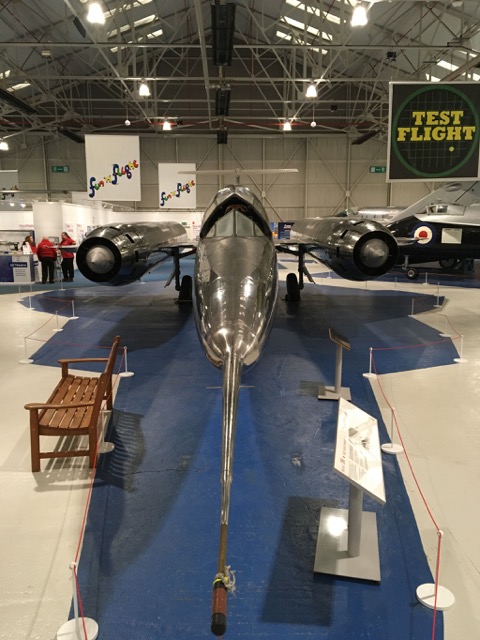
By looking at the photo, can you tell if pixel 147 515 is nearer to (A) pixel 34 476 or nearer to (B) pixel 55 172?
(A) pixel 34 476

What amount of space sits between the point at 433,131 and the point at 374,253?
3542 mm

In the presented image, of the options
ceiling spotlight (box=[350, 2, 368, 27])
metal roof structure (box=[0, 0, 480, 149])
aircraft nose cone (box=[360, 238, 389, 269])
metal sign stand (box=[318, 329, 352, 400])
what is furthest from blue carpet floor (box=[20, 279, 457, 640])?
metal roof structure (box=[0, 0, 480, 149])

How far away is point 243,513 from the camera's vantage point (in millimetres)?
3930

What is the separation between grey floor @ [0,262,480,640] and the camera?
9.90 ft

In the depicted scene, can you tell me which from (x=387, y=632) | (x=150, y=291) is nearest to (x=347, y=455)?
(x=387, y=632)

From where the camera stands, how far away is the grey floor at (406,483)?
3.02m

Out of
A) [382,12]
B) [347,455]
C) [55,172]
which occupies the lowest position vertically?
[347,455]

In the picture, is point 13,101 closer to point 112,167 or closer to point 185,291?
point 112,167

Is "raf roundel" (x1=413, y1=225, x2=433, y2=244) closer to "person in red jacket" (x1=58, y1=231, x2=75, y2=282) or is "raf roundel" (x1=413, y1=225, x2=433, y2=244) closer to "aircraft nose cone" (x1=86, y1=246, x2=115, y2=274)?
"aircraft nose cone" (x1=86, y1=246, x2=115, y2=274)

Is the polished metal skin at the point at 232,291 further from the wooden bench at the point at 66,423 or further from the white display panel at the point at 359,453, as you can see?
the wooden bench at the point at 66,423

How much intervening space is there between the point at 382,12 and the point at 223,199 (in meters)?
17.7

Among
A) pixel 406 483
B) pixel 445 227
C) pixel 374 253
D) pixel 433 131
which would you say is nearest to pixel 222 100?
pixel 445 227

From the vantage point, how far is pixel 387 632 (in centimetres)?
281

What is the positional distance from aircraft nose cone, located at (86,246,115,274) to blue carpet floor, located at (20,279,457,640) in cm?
170
